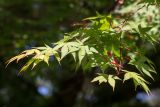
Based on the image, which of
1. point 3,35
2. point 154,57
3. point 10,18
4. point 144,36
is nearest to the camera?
point 144,36

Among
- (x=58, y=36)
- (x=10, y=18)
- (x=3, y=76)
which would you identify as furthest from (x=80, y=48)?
(x=3, y=76)

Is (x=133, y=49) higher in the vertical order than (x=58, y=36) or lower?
lower

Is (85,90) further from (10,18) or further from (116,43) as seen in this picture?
(116,43)

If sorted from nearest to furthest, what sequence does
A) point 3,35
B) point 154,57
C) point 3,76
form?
point 3,35 → point 154,57 → point 3,76

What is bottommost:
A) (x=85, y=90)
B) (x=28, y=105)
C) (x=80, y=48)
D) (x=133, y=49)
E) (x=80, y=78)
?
(x=80, y=48)

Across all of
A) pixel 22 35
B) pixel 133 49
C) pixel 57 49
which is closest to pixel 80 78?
pixel 22 35

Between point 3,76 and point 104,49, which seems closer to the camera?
point 104,49
